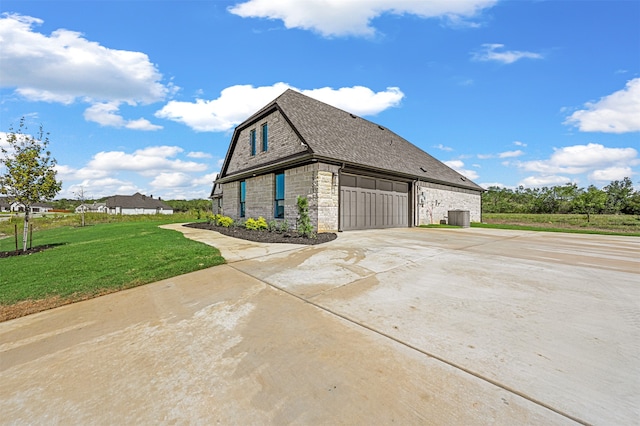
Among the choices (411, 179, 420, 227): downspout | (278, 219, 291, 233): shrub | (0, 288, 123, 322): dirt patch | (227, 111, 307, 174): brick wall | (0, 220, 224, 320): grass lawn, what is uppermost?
(227, 111, 307, 174): brick wall

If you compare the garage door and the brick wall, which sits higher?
the brick wall

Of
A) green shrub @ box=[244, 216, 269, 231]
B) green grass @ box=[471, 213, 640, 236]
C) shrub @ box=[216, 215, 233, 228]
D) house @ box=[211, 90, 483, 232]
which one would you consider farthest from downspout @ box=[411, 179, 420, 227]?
shrub @ box=[216, 215, 233, 228]

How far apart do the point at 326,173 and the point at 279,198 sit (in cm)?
325

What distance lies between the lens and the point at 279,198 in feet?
43.2

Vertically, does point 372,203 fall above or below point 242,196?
below

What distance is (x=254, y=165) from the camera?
1545 cm

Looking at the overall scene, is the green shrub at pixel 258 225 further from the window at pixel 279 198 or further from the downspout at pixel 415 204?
the downspout at pixel 415 204

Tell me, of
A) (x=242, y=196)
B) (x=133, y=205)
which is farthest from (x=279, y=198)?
(x=133, y=205)

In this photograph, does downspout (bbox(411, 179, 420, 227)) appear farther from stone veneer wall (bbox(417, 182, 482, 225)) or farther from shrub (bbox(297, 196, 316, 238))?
shrub (bbox(297, 196, 316, 238))

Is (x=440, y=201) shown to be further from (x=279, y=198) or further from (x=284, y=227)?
(x=284, y=227)

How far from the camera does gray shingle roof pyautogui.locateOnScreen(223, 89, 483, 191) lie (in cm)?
1226

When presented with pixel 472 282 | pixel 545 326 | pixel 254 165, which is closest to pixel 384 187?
pixel 254 165

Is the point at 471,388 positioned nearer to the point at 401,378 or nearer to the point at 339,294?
the point at 401,378

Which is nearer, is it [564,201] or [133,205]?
[564,201]
